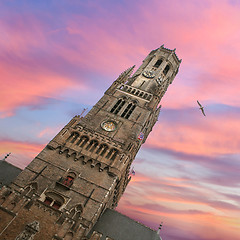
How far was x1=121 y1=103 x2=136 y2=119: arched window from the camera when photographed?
40544mm

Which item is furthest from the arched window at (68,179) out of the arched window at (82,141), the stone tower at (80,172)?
the arched window at (82,141)

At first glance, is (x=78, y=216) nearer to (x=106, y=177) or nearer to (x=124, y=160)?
(x=106, y=177)

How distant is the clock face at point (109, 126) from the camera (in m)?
36.9

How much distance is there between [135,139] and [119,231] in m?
14.6

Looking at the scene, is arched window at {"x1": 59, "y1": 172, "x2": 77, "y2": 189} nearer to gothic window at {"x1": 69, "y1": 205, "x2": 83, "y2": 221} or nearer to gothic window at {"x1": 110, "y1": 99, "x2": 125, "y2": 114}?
gothic window at {"x1": 69, "y1": 205, "x2": 83, "y2": 221}

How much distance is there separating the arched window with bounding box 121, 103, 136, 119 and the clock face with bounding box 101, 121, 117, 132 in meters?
3.49

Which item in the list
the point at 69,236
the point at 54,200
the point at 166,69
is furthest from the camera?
the point at 166,69

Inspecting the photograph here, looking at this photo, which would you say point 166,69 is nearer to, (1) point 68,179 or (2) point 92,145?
(2) point 92,145

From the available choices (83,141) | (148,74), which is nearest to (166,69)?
(148,74)

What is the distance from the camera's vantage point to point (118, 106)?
137 feet

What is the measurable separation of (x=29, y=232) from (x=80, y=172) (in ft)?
33.8

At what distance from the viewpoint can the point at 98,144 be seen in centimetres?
3259

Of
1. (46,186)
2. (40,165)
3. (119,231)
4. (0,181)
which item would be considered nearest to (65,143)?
(40,165)

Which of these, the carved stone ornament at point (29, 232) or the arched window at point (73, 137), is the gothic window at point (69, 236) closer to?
the carved stone ornament at point (29, 232)
